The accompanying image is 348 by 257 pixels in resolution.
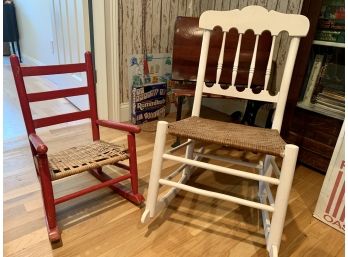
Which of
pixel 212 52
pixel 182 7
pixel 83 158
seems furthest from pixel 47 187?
pixel 182 7

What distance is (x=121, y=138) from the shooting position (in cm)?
184

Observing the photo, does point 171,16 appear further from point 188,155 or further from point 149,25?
point 188,155

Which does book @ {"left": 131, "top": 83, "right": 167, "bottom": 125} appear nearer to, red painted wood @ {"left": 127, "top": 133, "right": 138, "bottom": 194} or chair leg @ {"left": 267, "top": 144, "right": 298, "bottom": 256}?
red painted wood @ {"left": 127, "top": 133, "right": 138, "bottom": 194}

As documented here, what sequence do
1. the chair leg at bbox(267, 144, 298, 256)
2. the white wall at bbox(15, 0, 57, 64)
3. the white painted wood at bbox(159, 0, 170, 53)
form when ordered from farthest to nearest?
the white wall at bbox(15, 0, 57, 64) → the white painted wood at bbox(159, 0, 170, 53) → the chair leg at bbox(267, 144, 298, 256)

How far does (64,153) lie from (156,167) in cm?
43

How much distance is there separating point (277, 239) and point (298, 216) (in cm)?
36

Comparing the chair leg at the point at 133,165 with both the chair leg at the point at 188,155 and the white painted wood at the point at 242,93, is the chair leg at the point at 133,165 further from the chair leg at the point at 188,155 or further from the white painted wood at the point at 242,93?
the white painted wood at the point at 242,93

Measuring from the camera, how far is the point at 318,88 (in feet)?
4.97

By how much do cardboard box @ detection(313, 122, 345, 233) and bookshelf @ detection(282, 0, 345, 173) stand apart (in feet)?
1.22

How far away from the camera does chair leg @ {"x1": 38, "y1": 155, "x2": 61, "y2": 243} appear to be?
3.04 feet

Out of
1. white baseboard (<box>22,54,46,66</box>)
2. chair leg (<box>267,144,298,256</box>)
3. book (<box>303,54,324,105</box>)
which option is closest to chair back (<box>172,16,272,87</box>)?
book (<box>303,54,324,105</box>)

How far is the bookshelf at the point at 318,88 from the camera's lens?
4.37ft

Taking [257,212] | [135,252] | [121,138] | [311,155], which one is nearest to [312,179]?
[311,155]

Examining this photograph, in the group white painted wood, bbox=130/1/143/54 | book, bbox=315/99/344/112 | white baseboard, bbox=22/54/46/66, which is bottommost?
white baseboard, bbox=22/54/46/66
